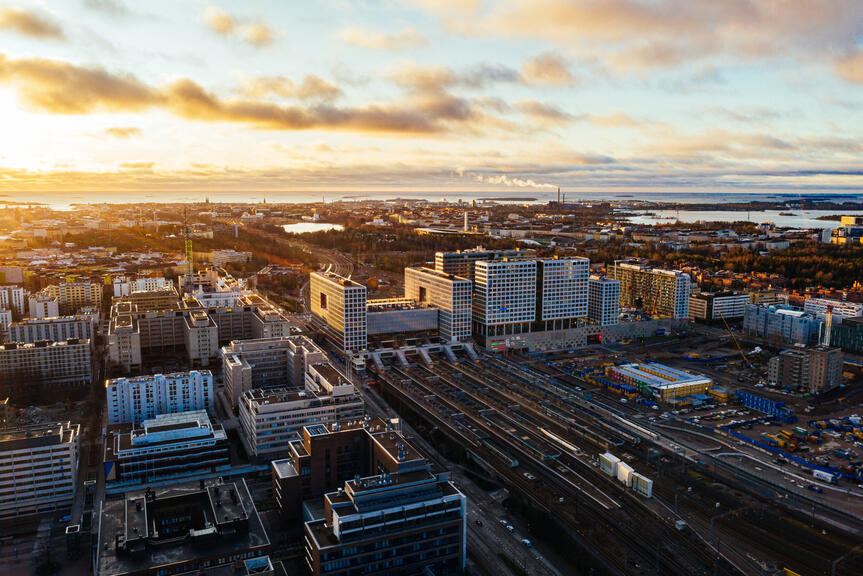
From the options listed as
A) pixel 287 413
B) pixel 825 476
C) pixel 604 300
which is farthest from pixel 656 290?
pixel 287 413

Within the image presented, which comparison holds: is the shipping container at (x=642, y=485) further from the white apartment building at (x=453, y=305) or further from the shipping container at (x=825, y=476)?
the white apartment building at (x=453, y=305)

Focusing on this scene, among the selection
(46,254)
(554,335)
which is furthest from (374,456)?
(46,254)

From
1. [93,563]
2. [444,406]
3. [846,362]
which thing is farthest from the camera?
[846,362]

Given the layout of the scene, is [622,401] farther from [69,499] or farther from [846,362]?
[69,499]

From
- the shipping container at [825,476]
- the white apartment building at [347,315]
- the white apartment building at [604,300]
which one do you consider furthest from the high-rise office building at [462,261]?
the shipping container at [825,476]

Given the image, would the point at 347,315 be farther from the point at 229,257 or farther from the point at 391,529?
the point at 229,257

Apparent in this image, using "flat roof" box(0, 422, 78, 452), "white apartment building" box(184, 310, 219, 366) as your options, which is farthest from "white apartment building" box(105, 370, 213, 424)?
"white apartment building" box(184, 310, 219, 366)
